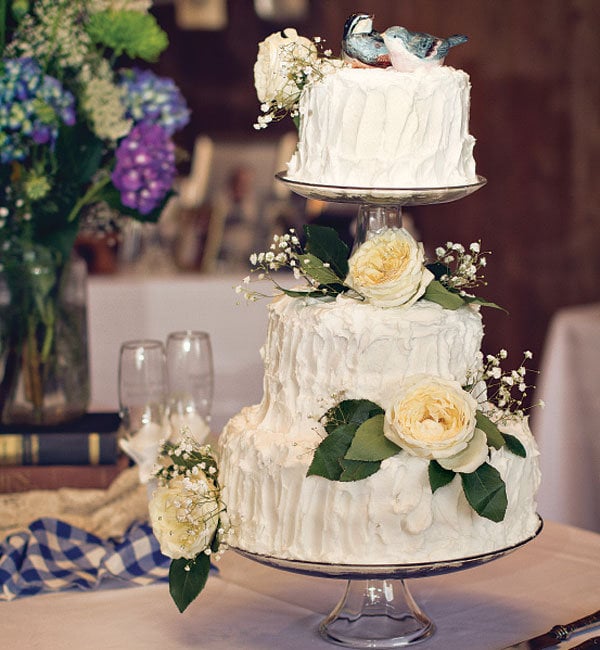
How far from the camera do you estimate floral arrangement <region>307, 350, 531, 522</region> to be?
142 centimetres

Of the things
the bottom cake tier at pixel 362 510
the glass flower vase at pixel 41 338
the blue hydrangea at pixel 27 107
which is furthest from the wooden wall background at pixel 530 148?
the bottom cake tier at pixel 362 510

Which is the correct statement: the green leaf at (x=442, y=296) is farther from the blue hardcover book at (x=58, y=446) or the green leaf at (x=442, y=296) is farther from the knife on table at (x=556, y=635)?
the blue hardcover book at (x=58, y=446)

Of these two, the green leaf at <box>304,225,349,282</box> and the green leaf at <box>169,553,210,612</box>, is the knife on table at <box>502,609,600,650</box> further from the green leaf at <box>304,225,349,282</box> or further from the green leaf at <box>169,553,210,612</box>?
the green leaf at <box>304,225,349,282</box>

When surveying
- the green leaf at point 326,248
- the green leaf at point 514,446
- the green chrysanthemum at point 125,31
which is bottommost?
the green leaf at point 514,446

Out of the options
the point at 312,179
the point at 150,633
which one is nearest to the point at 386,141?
A: the point at 312,179

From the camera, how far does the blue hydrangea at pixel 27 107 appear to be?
7.47ft

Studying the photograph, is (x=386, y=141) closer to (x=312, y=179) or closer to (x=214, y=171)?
(x=312, y=179)

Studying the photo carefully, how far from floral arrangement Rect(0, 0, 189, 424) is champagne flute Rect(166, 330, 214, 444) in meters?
0.29

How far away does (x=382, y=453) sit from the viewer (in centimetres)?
145

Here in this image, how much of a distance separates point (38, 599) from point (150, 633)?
0.81 feet

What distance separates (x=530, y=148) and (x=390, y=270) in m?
4.04

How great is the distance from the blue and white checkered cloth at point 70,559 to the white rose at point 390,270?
67cm

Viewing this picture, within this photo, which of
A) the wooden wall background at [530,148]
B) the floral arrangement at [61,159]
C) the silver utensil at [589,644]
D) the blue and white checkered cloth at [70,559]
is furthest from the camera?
the wooden wall background at [530,148]

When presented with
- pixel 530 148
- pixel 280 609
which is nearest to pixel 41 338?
pixel 280 609
